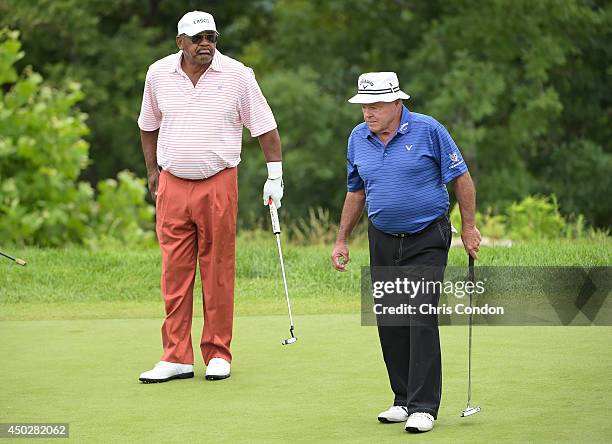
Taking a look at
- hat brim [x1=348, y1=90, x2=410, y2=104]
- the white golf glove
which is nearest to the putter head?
hat brim [x1=348, y1=90, x2=410, y2=104]

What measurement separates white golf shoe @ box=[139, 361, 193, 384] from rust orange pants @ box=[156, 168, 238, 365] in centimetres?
4

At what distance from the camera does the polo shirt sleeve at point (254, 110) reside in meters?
7.51

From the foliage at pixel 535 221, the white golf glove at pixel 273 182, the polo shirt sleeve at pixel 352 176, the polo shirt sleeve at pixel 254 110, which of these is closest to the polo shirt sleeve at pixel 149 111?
the polo shirt sleeve at pixel 254 110

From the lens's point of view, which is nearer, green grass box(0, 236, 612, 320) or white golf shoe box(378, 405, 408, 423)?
white golf shoe box(378, 405, 408, 423)

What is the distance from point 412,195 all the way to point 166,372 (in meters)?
2.00

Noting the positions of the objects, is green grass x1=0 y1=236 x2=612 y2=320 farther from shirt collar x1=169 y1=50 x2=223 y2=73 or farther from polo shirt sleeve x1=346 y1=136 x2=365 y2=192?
polo shirt sleeve x1=346 y1=136 x2=365 y2=192

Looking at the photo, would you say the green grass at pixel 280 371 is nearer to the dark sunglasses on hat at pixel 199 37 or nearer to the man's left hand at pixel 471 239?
the man's left hand at pixel 471 239

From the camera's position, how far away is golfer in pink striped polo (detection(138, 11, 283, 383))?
739cm

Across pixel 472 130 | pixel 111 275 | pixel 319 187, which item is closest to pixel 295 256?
pixel 111 275

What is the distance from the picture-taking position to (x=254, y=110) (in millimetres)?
7547

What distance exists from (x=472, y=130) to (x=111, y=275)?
59.1 ft

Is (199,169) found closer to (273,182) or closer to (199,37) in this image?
(273,182)

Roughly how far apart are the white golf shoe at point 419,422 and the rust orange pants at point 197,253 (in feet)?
6.48

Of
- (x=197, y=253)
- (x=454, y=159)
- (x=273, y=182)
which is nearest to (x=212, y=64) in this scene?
(x=273, y=182)
